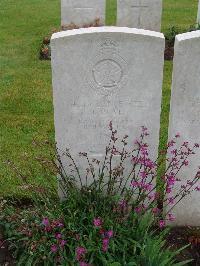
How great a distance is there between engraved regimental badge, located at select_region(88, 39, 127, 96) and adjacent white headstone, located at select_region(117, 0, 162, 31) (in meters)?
6.50

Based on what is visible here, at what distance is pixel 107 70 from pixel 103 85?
0.12m

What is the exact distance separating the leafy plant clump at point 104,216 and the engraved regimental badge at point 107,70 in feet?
1.09

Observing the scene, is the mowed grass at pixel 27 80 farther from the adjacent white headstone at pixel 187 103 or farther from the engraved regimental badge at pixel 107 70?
the adjacent white headstone at pixel 187 103

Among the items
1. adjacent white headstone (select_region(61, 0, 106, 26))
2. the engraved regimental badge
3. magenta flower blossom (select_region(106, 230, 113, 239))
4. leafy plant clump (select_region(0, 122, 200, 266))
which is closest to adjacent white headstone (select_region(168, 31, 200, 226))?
leafy plant clump (select_region(0, 122, 200, 266))

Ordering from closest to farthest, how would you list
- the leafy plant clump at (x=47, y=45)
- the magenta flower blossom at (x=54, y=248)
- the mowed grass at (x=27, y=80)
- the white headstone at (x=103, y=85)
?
the magenta flower blossom at (x=54, y=248), the white headstone at (x=103, y=85), the mowed grass at (x=27, y=80), the leafy plant clump at (x=47, y=45)

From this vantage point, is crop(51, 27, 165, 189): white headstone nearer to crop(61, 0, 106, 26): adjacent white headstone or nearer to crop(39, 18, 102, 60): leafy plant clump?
crop(39, 18, 102, 60): leafy plant clump

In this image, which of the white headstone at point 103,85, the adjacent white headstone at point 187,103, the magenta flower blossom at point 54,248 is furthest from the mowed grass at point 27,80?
the adjacent white headstone at point 187,103

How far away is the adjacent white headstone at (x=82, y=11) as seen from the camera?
9.95m

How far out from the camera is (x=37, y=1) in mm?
14594

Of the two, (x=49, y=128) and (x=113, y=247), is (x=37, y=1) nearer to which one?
(x=49, y=128)

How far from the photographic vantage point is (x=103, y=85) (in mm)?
3742

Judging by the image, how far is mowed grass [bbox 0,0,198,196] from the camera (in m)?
5.54

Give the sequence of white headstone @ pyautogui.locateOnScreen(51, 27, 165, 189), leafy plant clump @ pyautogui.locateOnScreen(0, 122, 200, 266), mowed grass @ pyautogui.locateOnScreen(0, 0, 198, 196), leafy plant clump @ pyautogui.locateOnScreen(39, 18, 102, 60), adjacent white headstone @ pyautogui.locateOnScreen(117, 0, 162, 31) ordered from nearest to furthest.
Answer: leafy plant clump @ pyautogui.locateOnScreen(0, 122, 200, 266)
white headstone @ pyautogui.locateOnScreen(51, 27, 165, 189)
mowed grass @ pyautogui.locateOnScreen(0, 0, 198, 196)
leafy plant clump @ pyautogui.locateOnScreen(39, 18, 102, 60)
adjacent white headstone @ pyautogui.locateOnScreen(117, 0, 162, 31)

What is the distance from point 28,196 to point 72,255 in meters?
1.32
